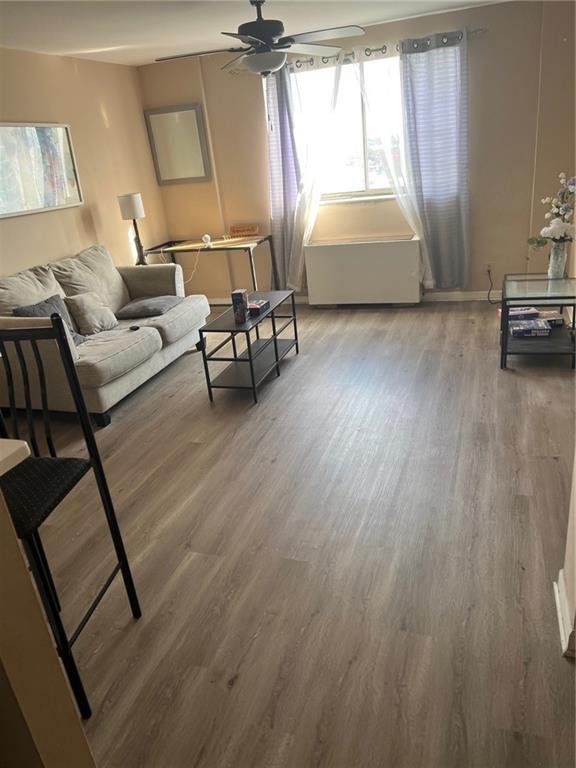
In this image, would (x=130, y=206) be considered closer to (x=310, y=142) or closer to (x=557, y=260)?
(x=310, y=142)

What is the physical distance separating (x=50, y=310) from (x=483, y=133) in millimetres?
3793

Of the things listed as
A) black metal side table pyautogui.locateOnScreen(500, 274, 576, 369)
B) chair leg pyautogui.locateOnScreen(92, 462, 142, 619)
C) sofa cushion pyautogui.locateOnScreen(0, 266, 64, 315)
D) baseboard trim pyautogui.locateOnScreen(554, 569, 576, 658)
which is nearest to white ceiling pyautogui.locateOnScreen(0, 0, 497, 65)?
sofa cushion pyautogui.locateOnScreen(0, 266, 64, 315)

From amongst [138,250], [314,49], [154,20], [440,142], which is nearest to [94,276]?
[138,250]

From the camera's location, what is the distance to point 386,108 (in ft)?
15.8

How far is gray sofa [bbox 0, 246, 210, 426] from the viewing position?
335 centimetres

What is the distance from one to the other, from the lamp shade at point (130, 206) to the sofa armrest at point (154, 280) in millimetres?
540

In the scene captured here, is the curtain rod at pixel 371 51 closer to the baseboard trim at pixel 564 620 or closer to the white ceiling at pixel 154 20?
the white ceiling at pixel 154 20

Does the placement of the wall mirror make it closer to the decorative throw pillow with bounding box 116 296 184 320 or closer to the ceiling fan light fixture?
the decorative throw pillow with bounding box 116 296 184 320

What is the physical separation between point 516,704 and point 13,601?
1336 millimetres

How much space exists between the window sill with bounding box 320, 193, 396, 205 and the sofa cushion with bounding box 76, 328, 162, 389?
2.41m

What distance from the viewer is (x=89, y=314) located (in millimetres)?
3910

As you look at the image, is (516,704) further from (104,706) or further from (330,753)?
(104,706)

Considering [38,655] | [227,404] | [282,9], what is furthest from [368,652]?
[282,9]

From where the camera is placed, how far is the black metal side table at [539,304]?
345 centimetres
